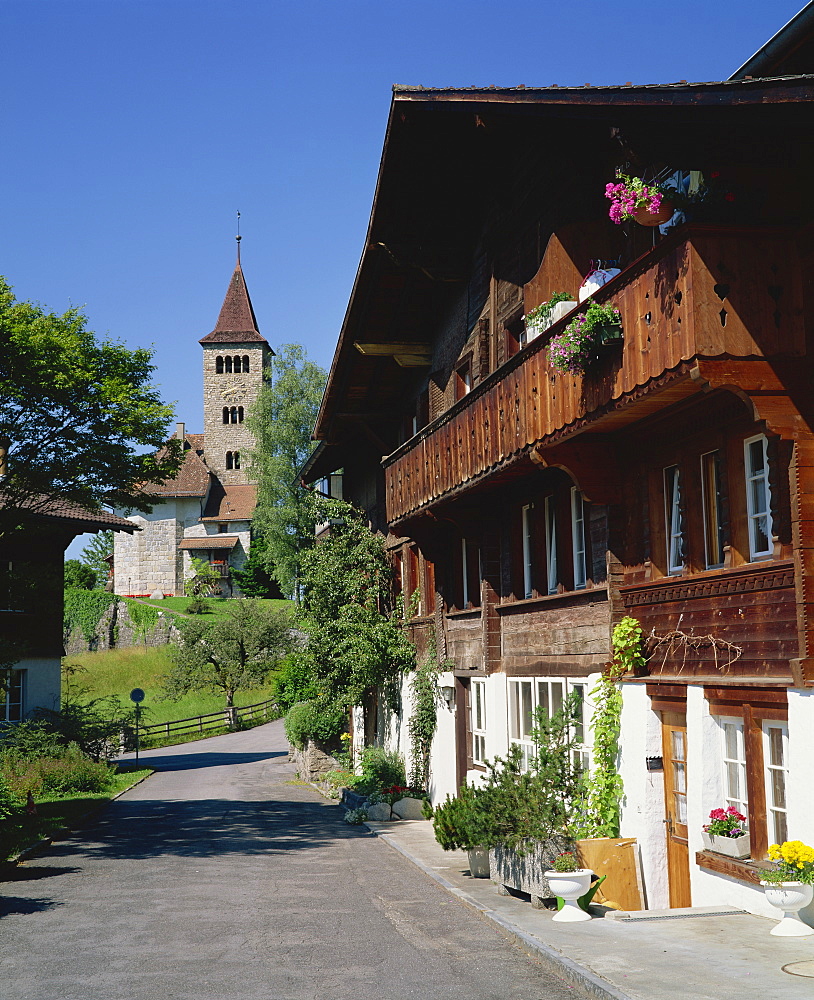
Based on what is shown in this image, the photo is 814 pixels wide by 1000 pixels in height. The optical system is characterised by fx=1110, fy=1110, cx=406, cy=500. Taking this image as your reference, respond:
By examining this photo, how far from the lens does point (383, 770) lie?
24.2m

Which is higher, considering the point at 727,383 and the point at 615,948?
the point at 727,383

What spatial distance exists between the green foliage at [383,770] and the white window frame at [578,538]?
10.8m

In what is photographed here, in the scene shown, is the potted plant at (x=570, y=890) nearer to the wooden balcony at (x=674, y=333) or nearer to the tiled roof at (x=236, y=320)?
the wooden balcony at (x=674, y=333)

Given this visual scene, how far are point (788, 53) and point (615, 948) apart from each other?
7610 millimetres

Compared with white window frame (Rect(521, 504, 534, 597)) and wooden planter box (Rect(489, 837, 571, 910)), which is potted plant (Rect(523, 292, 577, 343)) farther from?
wooden planter box (Rect(489, 837, 571, 910))

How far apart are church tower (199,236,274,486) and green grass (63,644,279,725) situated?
118ft

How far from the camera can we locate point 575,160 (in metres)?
13.1

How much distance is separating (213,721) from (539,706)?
40827mm

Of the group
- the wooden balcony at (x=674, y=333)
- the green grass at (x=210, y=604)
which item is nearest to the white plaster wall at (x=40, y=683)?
the wooden balcony at (x=674, y=333)

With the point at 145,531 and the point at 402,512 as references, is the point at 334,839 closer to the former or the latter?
the point at 402,512

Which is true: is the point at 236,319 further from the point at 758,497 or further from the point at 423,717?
the point at 758,497

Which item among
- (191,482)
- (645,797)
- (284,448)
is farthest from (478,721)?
(191,482)

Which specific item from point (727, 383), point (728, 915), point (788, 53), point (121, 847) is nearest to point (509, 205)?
point (788, 53)

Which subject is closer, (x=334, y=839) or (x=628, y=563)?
(x=628, y=563)
